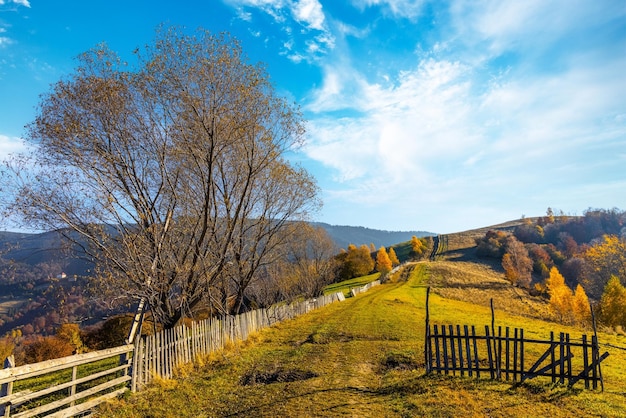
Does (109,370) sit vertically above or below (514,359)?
above

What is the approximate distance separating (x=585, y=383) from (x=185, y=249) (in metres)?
15.9

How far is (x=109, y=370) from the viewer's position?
11148mm

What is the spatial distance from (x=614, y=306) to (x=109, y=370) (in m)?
59.0

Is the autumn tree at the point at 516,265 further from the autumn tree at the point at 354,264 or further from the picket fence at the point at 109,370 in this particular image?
the picket fence at the point at 109,370

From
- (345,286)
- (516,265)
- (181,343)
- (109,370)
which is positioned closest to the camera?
(109,370)

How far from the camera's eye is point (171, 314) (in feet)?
50.3

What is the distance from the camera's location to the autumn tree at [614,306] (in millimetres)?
46031

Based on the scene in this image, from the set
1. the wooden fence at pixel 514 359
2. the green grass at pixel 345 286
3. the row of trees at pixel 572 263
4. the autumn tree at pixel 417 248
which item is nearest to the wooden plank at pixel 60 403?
the wooden fence at pixel 514 359

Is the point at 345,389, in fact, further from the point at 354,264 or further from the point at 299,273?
the point at 354,264

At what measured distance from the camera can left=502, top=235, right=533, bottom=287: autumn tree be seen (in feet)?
249

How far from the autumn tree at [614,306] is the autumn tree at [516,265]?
25.9m

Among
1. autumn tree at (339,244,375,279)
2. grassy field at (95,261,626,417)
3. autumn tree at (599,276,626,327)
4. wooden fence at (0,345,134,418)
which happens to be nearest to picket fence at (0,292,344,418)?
wooden fence at (0,345,134,418)

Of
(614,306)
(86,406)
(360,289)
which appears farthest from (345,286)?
(86,406)

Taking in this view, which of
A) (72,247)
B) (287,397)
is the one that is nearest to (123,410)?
(287,397)
